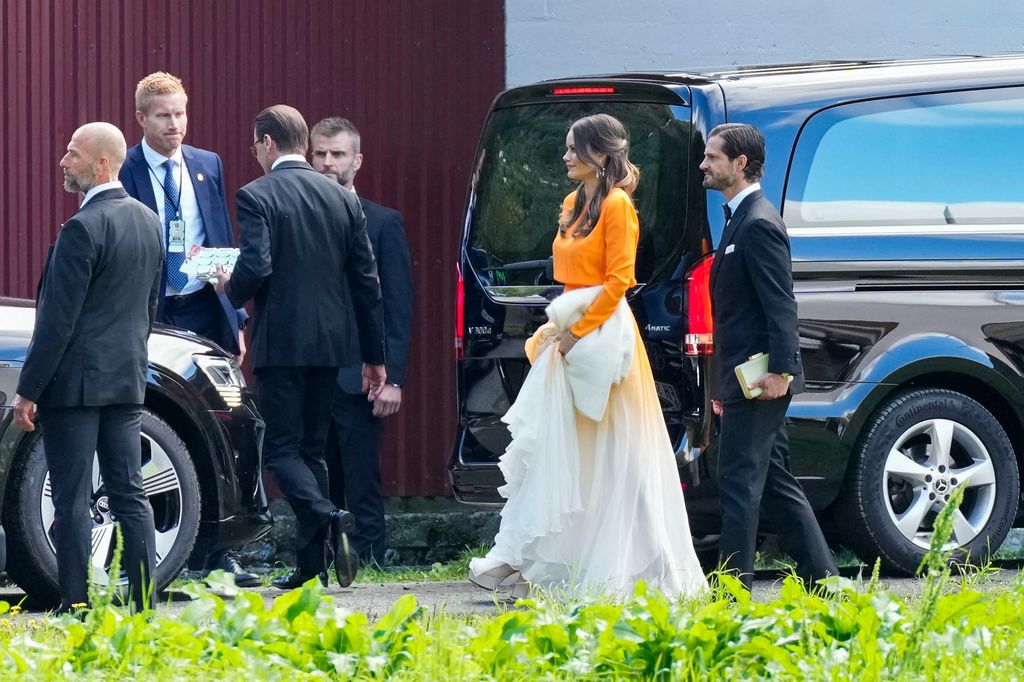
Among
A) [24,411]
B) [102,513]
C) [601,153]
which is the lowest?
[102,513]

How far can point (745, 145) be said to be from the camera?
6.19m

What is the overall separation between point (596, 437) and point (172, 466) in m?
1.62

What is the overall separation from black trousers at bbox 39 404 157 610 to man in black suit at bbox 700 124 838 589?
6.43 ft

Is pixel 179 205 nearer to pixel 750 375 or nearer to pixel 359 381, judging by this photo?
pixel 359 381

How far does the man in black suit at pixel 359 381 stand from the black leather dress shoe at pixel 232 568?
0.70 meters

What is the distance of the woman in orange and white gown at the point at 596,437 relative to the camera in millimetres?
6312

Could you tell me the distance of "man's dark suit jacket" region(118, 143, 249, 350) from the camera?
7.74 metres

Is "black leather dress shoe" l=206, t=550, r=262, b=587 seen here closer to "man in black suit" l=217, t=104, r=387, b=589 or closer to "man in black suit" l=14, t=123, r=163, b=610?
"man in black suit" l=217, t=104, r=387, b=589

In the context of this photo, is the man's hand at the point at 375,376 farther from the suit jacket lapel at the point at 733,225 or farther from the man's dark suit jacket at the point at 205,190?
the suit jacket lapel at the point at 733,225

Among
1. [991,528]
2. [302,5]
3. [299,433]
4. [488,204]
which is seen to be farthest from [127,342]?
[302,5]

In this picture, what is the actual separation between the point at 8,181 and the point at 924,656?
6.31 m

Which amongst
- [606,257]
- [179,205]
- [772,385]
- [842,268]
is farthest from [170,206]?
[772,385]

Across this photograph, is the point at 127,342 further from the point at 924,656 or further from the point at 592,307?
the point at 924,656

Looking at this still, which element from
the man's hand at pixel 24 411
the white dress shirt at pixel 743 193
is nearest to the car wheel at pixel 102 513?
the man's hand at pixel 24 411
